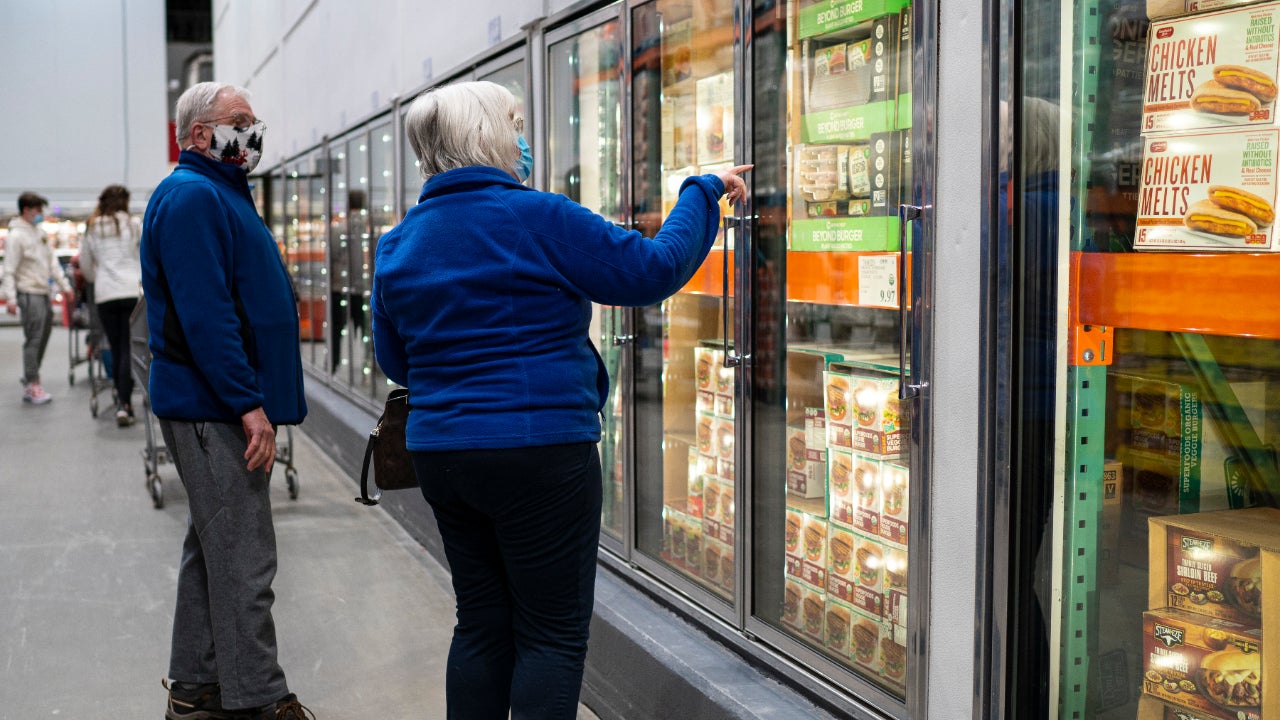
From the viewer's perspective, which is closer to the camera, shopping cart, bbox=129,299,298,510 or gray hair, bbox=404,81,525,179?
gray hair, bbox=404,81,525,179

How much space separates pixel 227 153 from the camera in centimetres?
300

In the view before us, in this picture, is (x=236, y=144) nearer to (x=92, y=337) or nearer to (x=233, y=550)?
(x=233, y=550)

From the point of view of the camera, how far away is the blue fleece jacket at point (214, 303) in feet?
9.36

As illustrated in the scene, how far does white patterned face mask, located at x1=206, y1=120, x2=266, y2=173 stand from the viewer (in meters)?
2.99

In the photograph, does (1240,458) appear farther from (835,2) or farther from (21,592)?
(21,592)

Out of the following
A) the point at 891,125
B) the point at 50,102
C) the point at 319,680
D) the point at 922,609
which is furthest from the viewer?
the point at 50,102

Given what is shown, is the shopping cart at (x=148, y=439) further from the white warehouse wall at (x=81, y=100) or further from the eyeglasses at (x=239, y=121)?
the white warehouse wall at (x=81, y=100)

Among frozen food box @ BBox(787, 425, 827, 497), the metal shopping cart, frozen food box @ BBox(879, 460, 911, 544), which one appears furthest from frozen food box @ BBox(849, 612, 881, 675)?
the metal shopping cart

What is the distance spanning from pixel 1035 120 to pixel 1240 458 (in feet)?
2.18

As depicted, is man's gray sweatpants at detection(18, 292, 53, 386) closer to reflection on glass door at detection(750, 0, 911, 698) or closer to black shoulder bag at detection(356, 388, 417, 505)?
black shoulder bag at detection(356, 388, 417, 505)

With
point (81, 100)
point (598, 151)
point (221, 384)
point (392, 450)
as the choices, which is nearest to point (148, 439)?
point (598, 151)

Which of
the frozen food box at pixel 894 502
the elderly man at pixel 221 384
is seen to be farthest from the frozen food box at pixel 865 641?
the elderly man at pixel 221 384

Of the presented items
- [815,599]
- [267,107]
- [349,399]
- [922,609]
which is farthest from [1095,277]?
[267,107]

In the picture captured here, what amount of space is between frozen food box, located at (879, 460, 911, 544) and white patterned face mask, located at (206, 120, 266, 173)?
1758mm
